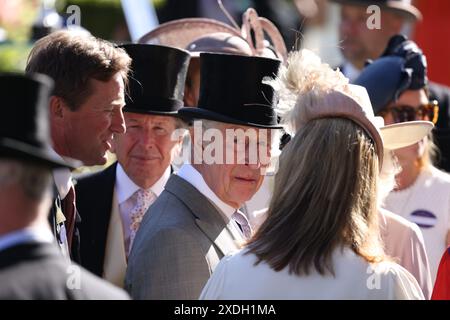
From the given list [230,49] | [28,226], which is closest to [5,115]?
[28,226]

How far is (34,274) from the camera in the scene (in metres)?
2.54

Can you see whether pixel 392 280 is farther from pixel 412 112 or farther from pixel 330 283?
pixel 412 112

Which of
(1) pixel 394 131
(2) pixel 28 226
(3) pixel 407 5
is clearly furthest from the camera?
(3) pixel 407 5

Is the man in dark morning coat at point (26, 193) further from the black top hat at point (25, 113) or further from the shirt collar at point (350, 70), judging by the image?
the shirt collar at point (350, 70)

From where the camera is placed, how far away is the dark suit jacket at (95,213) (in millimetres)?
4570

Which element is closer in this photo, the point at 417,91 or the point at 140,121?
the point at 140,121

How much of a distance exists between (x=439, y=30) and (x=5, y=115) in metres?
6.19

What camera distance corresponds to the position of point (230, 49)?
547cm

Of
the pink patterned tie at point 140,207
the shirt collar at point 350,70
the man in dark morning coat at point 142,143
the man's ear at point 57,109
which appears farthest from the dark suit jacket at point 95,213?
the shirt collar at point 350,70

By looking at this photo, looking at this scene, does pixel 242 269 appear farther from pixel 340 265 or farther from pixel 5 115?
pixel 5 115
